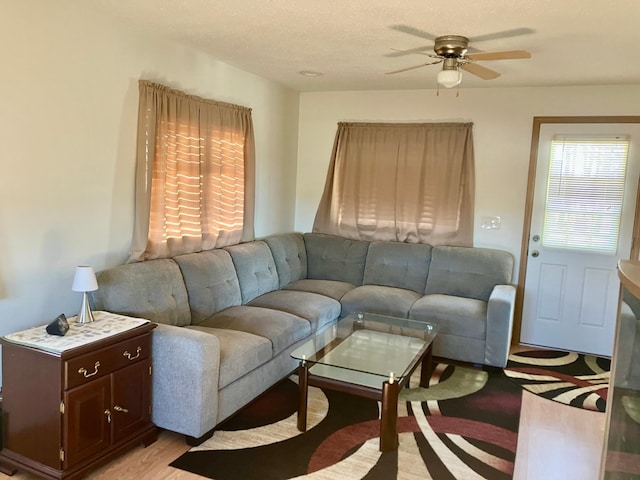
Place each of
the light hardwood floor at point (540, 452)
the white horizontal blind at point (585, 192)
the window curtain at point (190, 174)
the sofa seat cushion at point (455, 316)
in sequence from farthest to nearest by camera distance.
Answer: the white horizontal blind at point (585, 192), the sofa seat cushion at point (455, 316), the window curtain at point (190, 174), the light hardwood floor at point (540, 452)

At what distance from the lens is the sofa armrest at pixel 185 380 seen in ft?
8.76

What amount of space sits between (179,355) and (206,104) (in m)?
2.00

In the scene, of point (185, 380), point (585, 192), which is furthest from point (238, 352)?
point (585, 192)

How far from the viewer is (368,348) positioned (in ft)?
11.2

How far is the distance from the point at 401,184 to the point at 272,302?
1852mm

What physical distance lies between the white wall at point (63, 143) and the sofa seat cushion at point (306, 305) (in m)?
1.22

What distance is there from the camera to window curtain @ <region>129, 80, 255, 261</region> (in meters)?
3.34

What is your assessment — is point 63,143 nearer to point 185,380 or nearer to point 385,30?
point 185,380

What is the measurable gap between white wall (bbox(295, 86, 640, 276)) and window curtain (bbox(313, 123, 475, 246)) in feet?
0.37

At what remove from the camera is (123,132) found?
322 cm

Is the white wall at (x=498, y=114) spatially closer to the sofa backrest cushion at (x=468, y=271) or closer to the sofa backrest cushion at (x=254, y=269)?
the sofa backrest cushion at (x=468, y=271)

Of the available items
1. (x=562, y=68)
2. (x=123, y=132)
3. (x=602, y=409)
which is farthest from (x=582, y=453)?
(x=123, y=132)

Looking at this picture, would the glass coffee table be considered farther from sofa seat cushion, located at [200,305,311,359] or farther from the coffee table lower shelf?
sofa seat cushion, located at [200,305,311,359]

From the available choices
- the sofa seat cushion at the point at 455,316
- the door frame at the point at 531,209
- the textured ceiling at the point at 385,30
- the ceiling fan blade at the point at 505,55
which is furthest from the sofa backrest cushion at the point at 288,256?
the ceiling fan blade at the point at 505,55
